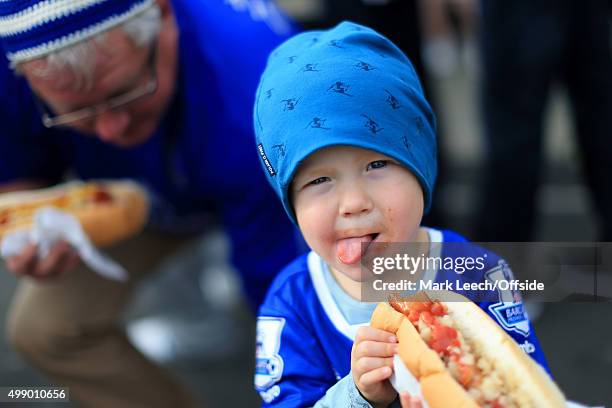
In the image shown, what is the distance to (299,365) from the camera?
1371mm

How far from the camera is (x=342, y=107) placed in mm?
1246

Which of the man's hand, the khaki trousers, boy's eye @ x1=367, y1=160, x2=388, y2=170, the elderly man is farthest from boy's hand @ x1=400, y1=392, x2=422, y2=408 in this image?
the khaki trousers

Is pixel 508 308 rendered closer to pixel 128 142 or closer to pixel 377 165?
pixel 377 165

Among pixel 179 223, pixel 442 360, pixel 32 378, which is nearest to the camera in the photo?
pixel 442 360

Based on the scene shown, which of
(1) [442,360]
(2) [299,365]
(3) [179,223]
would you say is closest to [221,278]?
(3) [179,223]

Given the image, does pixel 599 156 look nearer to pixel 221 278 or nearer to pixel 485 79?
pixel 485 79

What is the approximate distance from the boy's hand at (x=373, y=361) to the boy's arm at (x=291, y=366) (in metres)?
0.14

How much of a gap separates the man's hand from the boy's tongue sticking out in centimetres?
89

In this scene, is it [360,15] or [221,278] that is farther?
[221,278]

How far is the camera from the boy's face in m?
1.26

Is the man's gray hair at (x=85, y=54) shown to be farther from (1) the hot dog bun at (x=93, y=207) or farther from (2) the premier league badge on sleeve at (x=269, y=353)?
(2) the premier league badge on sleeve at (x=269, y=353)

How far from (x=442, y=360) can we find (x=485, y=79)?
5.39 ft

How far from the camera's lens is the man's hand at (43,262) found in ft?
6.43

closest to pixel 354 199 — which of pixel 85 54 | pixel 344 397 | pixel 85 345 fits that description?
pixel 344 397
